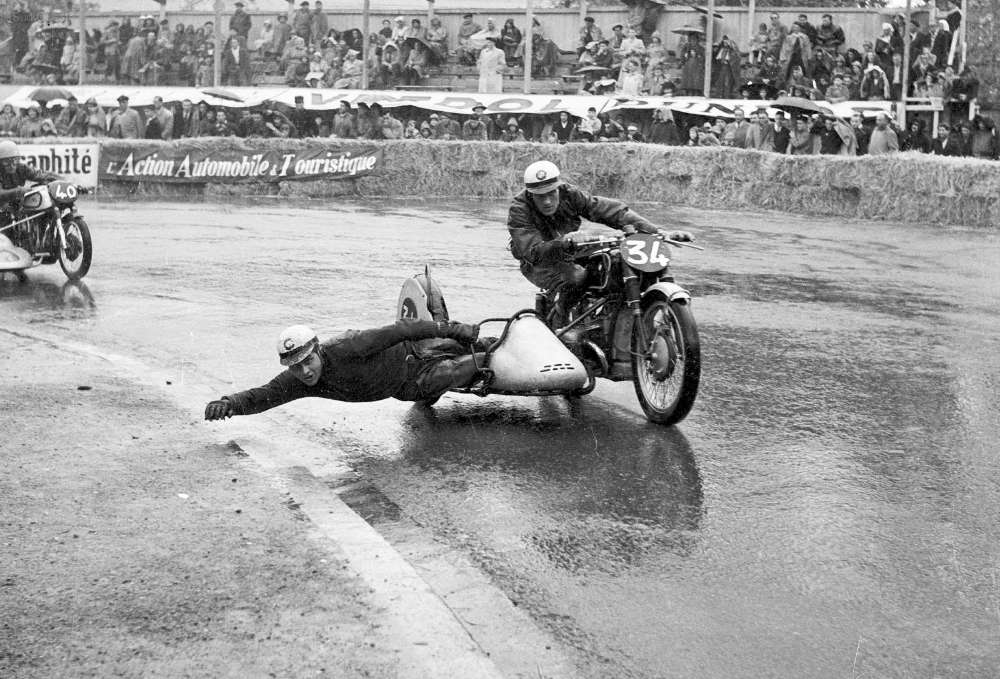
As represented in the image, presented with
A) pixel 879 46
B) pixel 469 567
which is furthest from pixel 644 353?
pixel 879 46

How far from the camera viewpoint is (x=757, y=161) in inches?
963

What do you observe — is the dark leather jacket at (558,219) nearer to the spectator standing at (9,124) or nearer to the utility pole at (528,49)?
the utility pole at (528,49)

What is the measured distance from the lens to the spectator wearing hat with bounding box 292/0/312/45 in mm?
32719

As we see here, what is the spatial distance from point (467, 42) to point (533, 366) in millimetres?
24525

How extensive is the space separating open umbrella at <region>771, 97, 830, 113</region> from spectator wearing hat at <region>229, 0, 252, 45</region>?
15.4m

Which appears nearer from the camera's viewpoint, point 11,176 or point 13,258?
point 13,258

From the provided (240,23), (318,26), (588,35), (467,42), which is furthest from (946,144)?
(240,23)

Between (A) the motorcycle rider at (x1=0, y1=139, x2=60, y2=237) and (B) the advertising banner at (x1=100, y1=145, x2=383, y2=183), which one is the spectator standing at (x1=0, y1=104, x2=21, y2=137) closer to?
(B) the advertising banner at (x1=100, y1=145, x2=383, y2=183)

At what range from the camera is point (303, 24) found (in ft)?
108

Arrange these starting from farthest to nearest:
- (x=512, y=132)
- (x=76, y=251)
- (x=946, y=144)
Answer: (x=512, y=132), (x=946, y=144), (x=76, y=251)

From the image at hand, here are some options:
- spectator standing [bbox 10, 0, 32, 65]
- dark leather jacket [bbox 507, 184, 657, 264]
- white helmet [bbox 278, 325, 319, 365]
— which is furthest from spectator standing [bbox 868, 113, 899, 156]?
spectator standing [bbox 10, 0, 32, 65]

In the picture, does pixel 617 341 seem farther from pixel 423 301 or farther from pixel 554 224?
pixel 423 301

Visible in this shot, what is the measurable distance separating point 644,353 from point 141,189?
68.0 feet

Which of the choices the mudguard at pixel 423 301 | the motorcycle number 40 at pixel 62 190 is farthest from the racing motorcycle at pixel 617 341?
the motorcycle number 40 at pixel 62 190
